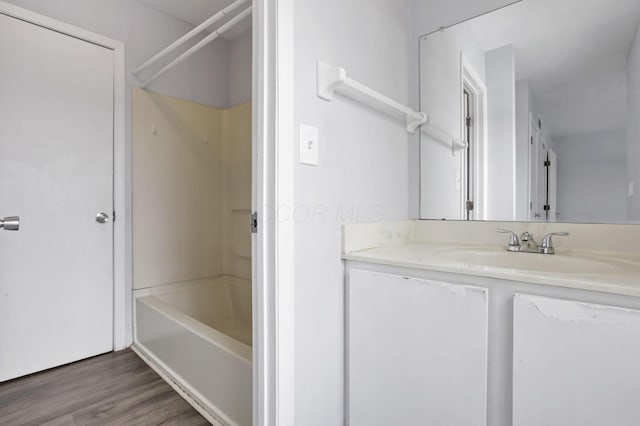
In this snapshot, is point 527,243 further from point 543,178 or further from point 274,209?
point 274,209

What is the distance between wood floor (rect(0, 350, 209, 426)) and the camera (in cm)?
137

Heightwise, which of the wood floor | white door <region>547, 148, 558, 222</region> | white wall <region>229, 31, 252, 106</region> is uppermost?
A: white wall <region>229, 31, 252, 106</region>

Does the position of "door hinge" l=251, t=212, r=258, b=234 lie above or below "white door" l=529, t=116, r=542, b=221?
below

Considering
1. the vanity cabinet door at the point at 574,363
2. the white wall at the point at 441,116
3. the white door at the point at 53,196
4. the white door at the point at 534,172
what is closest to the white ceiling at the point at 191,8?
the white door at the point at 53,196

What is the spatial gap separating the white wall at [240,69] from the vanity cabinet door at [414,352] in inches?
76.9

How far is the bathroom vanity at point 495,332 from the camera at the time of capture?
2.28 ft

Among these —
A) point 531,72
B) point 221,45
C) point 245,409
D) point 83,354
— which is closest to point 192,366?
point 245,409

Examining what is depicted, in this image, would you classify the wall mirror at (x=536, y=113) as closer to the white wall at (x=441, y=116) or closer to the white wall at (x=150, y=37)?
the white wall at (x=441, y=116)

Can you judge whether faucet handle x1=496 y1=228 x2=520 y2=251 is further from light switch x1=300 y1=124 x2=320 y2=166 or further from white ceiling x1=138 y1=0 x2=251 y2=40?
white ceiling x1=138 y1=0 x2=251 y2=40

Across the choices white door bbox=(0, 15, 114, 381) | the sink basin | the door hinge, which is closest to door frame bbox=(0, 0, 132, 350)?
white door bbox=(0, 15, 114, 381)

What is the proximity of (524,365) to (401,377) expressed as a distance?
1.16 feet

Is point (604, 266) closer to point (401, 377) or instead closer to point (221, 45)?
point (401, 377)

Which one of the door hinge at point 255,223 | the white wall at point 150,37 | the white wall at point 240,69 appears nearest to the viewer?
the door hinge at point 255,223

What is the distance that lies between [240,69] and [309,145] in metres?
1.89
